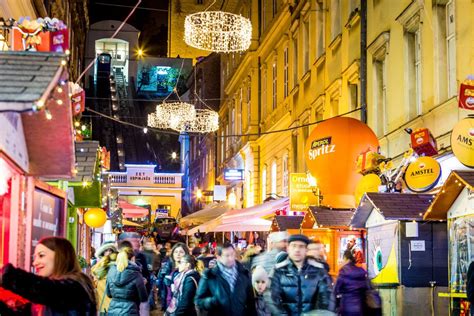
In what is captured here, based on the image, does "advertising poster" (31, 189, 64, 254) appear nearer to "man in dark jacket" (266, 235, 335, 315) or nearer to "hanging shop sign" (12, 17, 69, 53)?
"hanging shop sign" (12, 17, 69, 53)

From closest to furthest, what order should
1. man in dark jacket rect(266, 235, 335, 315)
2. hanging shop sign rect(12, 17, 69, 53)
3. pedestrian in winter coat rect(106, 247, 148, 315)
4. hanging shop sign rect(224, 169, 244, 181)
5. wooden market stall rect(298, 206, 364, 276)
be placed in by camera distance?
hanging shop sign rect(12, 17, 69, 53), man in dark jacket rect(266, 235, 335, 315), pedestrian in winter coat rect(106, 247, 148, 315), wooden market stall rect(298, 206, 364, 276), hanging shop sign rect(224, 169, 244, 181)

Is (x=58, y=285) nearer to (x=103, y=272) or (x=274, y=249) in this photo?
(x=274, y=249)

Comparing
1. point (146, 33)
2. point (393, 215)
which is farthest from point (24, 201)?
point (146, 33)

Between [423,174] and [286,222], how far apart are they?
346 inches

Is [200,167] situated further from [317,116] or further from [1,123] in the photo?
[1,123]

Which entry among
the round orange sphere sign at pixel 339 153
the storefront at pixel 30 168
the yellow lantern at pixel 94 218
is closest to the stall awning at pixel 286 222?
the round orange sphere sign at pixel 339 153

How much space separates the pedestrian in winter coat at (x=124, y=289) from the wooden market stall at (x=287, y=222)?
1210cm

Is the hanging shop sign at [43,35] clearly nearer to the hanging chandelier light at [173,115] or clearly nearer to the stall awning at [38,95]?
the stall awning at [38,95]

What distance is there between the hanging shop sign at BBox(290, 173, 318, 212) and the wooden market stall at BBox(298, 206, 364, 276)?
3679 millimetres

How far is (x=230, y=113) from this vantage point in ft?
160

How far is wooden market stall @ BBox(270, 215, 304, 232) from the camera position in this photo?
2266 centimetres

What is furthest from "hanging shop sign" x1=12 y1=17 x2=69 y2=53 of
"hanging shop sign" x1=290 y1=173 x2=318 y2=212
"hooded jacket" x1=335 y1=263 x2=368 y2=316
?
"hanging shop sign" x1=290 y1=173 x2=318 y2=212

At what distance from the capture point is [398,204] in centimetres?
1502

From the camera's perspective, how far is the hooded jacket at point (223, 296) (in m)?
8.29
